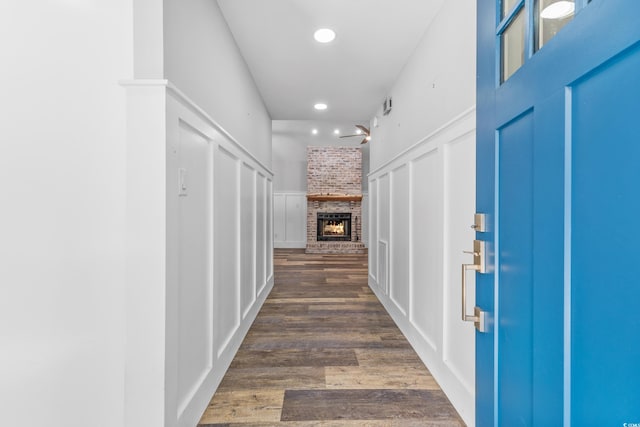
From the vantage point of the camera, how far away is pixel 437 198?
6.16 feet

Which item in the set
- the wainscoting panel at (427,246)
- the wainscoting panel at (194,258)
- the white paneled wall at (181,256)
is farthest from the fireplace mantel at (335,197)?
the wainscoting panel at (194,258)

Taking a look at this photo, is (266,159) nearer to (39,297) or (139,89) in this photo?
→ (139,89)

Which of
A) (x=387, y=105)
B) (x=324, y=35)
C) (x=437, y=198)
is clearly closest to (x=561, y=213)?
(x=437, y=198)

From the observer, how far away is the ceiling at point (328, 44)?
75.5 inches

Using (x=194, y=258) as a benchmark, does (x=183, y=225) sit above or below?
above

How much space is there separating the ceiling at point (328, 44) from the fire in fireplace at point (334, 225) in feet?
14.5

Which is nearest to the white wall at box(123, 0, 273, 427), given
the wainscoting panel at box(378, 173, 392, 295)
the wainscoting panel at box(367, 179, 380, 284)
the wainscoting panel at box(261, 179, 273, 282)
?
the wainscoting panel at box(261, 179, 273, 282)

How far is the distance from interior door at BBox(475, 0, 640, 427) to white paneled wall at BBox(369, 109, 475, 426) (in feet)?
2.22

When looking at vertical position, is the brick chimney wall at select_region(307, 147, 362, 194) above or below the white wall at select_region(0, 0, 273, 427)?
above

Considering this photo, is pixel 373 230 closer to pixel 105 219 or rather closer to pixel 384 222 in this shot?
pixel 384 222

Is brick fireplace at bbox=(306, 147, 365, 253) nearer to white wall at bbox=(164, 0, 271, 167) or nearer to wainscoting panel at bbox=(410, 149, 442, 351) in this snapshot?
white wall at bbox=(164, 0, 271, 167)

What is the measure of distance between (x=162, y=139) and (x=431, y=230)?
164cm

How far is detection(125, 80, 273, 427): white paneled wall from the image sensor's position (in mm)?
1157

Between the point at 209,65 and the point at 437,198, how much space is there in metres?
1.59
